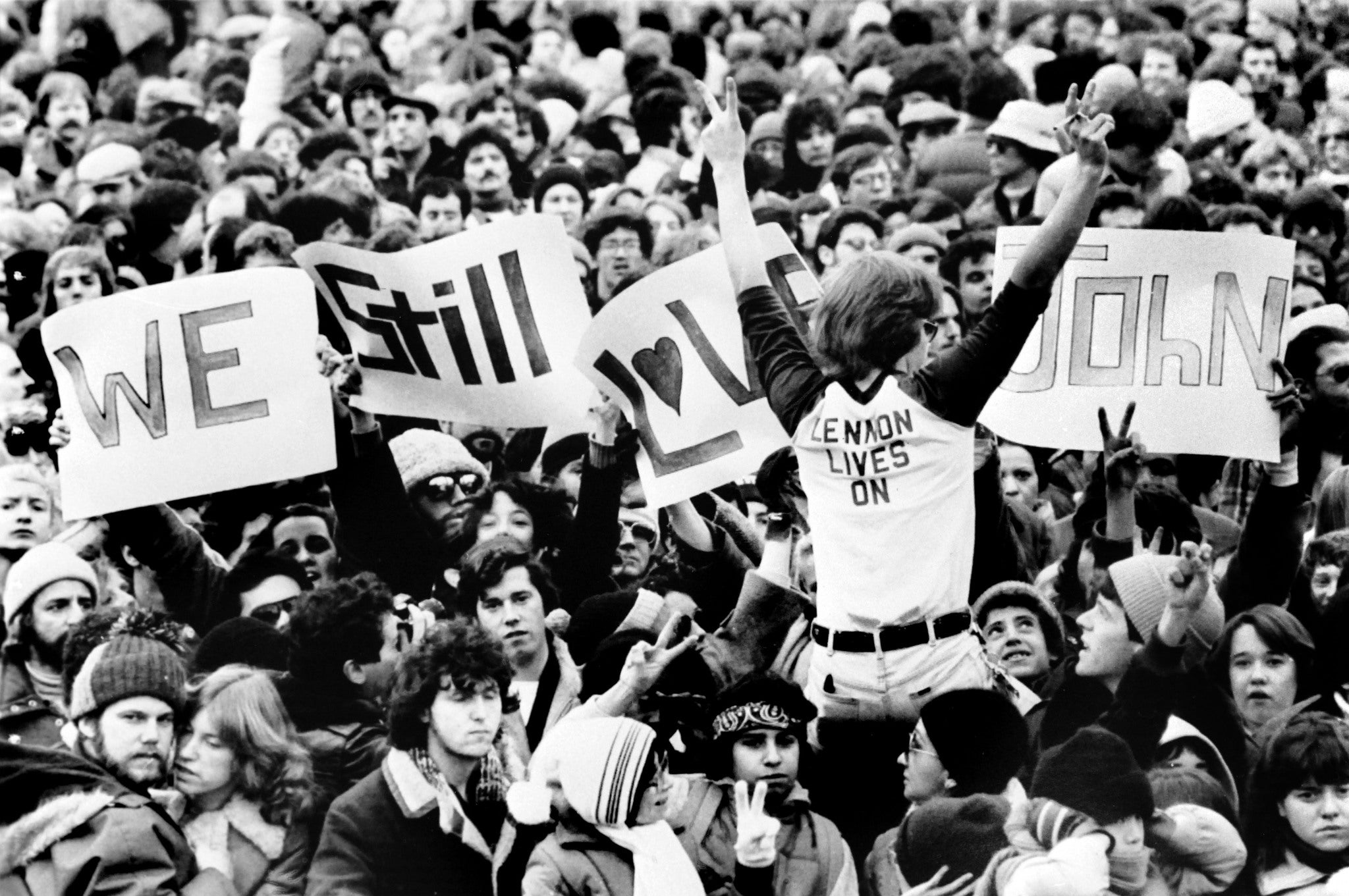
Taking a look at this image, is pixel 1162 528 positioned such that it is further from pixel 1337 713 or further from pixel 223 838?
pixel 223 838

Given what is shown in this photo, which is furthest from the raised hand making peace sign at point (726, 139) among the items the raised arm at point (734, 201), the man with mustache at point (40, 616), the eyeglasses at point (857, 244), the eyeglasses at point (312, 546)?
the eyeglasses at point (857, 244)

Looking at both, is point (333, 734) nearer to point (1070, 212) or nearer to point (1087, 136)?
point (1070, 212)

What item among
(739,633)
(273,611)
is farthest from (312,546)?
(739,633)

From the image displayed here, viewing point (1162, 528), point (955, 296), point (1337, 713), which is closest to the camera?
point (1337, 713)

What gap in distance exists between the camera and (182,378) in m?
7.89

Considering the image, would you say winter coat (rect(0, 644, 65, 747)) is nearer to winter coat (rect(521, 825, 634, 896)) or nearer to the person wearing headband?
winter coat (rect(521, 825, 634, 896))

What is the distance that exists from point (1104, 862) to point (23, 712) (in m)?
3.09

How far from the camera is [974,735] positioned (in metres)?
6.30

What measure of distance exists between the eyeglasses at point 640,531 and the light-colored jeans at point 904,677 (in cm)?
167

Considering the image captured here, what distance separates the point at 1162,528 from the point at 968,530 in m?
1.07

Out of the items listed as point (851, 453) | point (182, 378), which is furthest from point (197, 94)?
point (851, 453)

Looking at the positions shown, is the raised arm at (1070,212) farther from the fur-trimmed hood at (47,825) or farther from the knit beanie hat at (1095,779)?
the fur-trimmed hood at (47,825)

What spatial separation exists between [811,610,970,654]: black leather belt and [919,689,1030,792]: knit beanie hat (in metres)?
0.15

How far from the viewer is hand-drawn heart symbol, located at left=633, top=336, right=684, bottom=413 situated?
7.61 m
